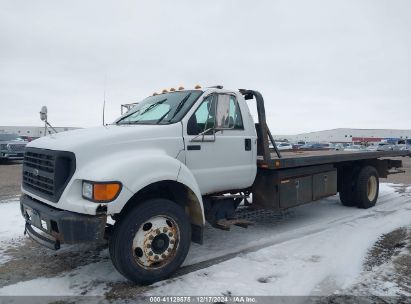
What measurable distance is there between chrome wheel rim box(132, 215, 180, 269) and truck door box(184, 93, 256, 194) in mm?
860

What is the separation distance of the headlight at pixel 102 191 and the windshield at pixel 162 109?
129 cm

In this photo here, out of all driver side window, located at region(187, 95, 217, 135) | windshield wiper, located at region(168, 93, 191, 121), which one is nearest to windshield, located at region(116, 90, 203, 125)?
windshield wiper, located at region(168, 93, 191, 121)

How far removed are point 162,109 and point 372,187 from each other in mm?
6105

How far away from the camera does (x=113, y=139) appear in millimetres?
3904

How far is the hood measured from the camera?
Answer: 3.75 m

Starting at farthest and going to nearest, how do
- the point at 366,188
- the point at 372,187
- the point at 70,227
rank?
1. the point at 372,187
2. the point at 366,188
3. the point at 70,227

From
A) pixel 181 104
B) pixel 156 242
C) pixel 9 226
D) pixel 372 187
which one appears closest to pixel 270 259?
pixel 156 242

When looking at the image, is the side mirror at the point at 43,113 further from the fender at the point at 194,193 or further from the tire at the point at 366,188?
the tire at the point at 366,188

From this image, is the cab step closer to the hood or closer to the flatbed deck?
the flatbed deck

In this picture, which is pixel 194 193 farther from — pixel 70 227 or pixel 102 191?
pixel 70 227

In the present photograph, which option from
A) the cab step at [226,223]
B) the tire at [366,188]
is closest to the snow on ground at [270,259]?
the cab step at [226,223]

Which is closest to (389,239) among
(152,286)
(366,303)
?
(366,303)

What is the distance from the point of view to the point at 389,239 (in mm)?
5523

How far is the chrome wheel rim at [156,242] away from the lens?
3.78 metres
